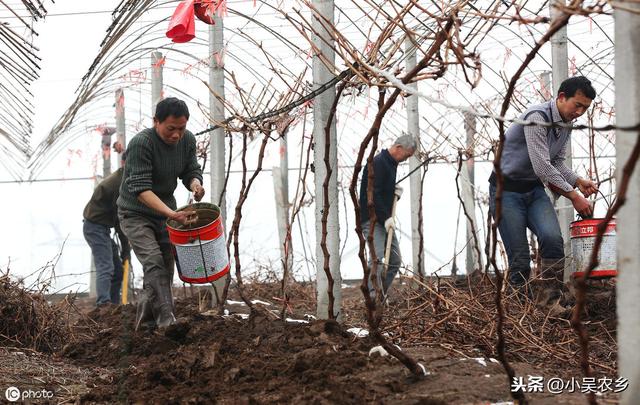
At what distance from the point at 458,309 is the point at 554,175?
1.33 m

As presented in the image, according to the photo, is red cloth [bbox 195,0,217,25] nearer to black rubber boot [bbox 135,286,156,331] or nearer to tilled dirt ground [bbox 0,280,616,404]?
black rubber boot [bbox 135,286,156,331]

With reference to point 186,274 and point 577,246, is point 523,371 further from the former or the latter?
point 186,274

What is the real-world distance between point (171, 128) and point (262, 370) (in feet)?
6.53

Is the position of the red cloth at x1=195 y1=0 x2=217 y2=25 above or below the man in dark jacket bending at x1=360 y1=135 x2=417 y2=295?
above

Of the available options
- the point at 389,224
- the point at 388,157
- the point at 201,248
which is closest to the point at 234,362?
the point at 201,248

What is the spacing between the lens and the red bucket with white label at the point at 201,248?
4.87 meters

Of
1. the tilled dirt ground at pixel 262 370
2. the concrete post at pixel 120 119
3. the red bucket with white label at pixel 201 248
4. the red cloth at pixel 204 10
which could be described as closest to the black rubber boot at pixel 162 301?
the tilled dirt ground at pixel 262 370

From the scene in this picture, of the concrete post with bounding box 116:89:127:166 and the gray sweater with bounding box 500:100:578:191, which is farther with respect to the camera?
the concrete post with bounding box 116:89:127:166

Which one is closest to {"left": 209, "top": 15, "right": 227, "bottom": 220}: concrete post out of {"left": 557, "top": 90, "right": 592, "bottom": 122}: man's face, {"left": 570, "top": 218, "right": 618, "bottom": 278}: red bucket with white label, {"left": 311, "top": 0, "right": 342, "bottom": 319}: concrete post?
{"left": 311, "top": 0, "right": 342, "bottom": 319}: concrete post

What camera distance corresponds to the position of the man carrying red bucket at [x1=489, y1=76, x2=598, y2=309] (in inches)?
191

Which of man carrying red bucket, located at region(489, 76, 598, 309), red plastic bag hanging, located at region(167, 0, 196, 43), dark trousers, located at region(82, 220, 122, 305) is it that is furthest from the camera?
dark trousers, located at region(82, 220, 122, 305)

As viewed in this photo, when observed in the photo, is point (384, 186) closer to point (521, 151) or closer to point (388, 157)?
point (388, 157)

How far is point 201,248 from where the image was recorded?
4.88 m

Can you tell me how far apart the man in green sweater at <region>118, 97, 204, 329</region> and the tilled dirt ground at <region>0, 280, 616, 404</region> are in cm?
27
